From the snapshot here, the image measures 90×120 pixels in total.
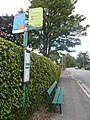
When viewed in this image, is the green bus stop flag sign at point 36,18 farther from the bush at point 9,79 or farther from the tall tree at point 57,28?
the tall tree at point 57,28

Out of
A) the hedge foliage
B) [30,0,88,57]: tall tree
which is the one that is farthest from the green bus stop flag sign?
[30,0,88,57]: tall tree

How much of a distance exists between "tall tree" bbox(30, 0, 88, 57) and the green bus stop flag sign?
2512 centimetres

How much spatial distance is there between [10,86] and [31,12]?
75.4 inches

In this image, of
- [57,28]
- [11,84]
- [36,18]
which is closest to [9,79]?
[11,84]

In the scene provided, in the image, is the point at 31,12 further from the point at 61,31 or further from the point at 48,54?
the point at 48,54

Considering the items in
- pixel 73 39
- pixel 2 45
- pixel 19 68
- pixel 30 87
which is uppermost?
pixel 73 39

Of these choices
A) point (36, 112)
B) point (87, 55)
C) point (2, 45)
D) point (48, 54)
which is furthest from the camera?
point (87, 55)

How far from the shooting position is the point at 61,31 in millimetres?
32375

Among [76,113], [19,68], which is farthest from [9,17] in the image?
[19,68]

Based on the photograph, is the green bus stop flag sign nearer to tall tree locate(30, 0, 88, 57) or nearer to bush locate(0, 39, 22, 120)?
bush locate(0, 39, 22, 120)

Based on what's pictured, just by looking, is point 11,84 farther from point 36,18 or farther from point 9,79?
point 36,18

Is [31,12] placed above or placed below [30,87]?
above

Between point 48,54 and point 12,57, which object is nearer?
point 12,57

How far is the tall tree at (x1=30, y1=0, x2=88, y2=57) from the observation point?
31.3 m
